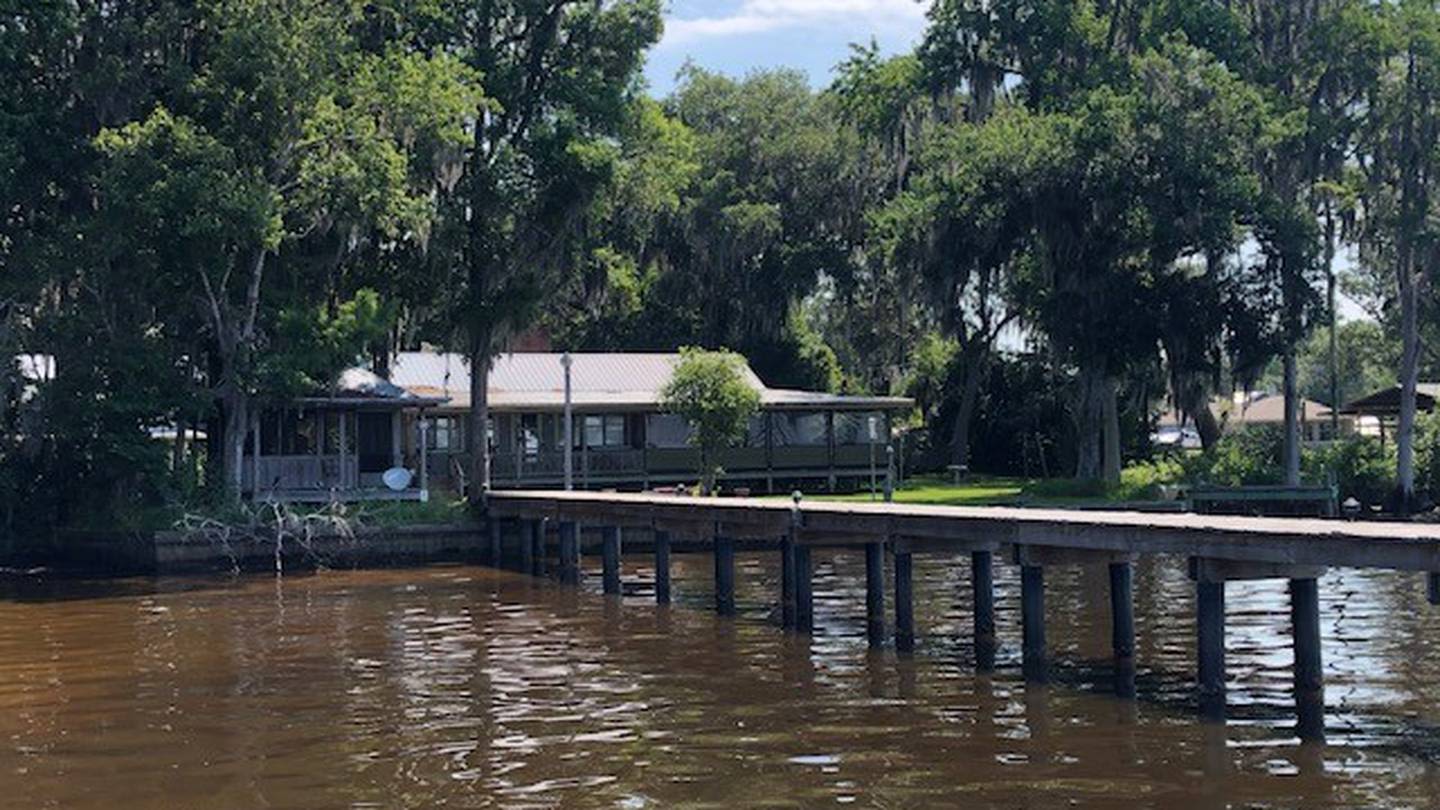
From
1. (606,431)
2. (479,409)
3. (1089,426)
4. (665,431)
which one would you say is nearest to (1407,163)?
(1089,426)

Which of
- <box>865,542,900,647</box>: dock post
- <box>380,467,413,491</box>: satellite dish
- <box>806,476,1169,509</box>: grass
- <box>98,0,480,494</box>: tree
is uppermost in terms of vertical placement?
<box>98,0,480,494</box>: tree

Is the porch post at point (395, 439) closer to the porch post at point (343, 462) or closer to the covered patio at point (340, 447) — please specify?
the covered patio at point (340, 447)

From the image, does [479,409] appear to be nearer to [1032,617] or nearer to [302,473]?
[302,473]

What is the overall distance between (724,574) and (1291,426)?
24.6 m

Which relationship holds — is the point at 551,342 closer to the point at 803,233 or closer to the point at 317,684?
the point at 803,233

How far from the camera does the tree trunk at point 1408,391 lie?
4488 centimetres

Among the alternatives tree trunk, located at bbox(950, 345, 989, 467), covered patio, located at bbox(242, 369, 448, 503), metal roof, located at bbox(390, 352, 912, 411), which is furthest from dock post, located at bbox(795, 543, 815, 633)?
tree trunk, located at bbox(950, 345, 989, 467)

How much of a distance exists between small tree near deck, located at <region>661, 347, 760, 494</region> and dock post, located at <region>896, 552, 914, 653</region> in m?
22.0

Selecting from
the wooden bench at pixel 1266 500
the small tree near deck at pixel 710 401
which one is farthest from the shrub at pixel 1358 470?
the small tree near deck at pixel 710 401

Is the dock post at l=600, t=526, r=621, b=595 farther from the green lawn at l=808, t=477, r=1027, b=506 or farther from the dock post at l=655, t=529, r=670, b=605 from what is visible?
the green lawn at l=808, t=477, r=1027, b=506

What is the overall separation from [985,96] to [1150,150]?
394 inches

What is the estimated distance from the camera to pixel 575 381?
171ft

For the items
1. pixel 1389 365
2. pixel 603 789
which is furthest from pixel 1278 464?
pixel 1389 365

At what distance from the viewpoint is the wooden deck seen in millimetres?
15781
